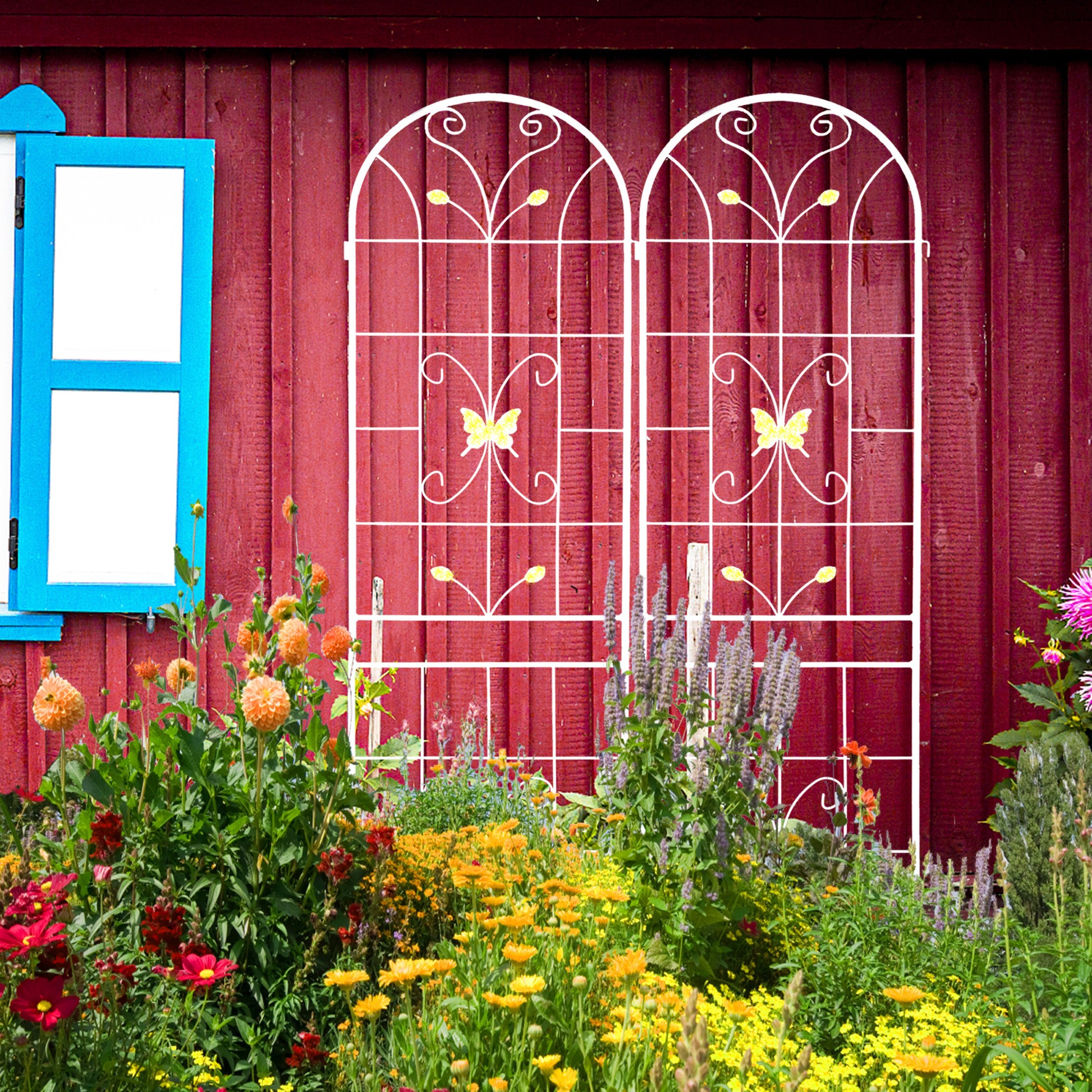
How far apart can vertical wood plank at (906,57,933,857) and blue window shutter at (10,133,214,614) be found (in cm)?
272

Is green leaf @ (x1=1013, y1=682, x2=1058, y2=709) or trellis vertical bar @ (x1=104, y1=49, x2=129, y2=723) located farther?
trellis vertical bar @ (x1=104, y1=49, x2=129, y2=723)

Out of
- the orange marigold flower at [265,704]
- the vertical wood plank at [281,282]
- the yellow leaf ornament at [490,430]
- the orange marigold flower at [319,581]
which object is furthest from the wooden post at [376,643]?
the orange marigold flower at [265,704]

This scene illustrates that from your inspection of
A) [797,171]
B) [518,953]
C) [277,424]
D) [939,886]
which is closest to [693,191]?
[797,171]

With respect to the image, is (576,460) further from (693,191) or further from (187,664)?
(187,664)

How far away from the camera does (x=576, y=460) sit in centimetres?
420

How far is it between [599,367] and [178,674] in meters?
2.46

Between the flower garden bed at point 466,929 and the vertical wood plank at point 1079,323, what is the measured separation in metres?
1.85

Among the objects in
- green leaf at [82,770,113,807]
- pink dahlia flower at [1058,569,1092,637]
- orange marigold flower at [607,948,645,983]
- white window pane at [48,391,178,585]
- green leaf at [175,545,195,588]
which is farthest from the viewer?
white window pane at [48,391,178,585]

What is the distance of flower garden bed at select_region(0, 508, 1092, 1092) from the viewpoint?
1581 mm

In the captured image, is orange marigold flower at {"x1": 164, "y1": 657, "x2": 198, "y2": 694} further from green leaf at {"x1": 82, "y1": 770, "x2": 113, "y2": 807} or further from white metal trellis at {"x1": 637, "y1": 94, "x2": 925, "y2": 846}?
white metal trellis at {"x1": 637, "y1": 94, "x2": 925, "y2": 846}

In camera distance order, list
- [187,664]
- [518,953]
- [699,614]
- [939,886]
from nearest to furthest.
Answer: [518,953]
[187,664]
[939,886]
[699,614]

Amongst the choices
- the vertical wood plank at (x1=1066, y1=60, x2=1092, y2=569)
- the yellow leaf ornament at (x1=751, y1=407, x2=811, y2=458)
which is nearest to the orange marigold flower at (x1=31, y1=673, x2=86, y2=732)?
the yellow leaf ornament at (x1=751, y1=407, x2=811, y2=458)

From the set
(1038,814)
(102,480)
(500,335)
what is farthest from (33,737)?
(1038,814)

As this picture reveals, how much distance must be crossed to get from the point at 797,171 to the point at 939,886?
9.34 feet
